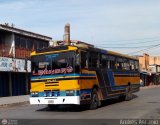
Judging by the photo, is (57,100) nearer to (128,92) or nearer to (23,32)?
(128,92)

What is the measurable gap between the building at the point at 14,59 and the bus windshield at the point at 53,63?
14820 mm

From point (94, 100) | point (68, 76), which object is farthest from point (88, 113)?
point (94, 100)

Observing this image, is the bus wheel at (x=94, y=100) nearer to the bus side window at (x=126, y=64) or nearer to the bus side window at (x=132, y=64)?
the bus side window at (x=126, y=64)

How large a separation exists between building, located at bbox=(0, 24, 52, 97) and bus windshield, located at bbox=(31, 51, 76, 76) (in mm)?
14820

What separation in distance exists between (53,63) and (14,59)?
60.2 ft

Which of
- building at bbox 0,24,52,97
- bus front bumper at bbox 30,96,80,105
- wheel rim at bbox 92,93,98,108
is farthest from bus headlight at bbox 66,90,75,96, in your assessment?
building at bbox 0,24,52,97

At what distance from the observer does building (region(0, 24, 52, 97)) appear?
35.4 meters

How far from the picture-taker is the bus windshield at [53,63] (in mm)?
18312

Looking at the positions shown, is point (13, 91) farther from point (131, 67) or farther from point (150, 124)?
point (150, 124)

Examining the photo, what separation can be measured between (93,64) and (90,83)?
103 centimetres

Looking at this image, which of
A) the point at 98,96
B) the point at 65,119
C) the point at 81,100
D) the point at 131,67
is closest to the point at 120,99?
the point at 131,67

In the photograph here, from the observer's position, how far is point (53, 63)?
18781 millimetres

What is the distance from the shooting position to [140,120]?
14.2 m

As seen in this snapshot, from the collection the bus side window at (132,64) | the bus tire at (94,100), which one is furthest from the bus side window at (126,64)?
the bus tire at (94,100)
